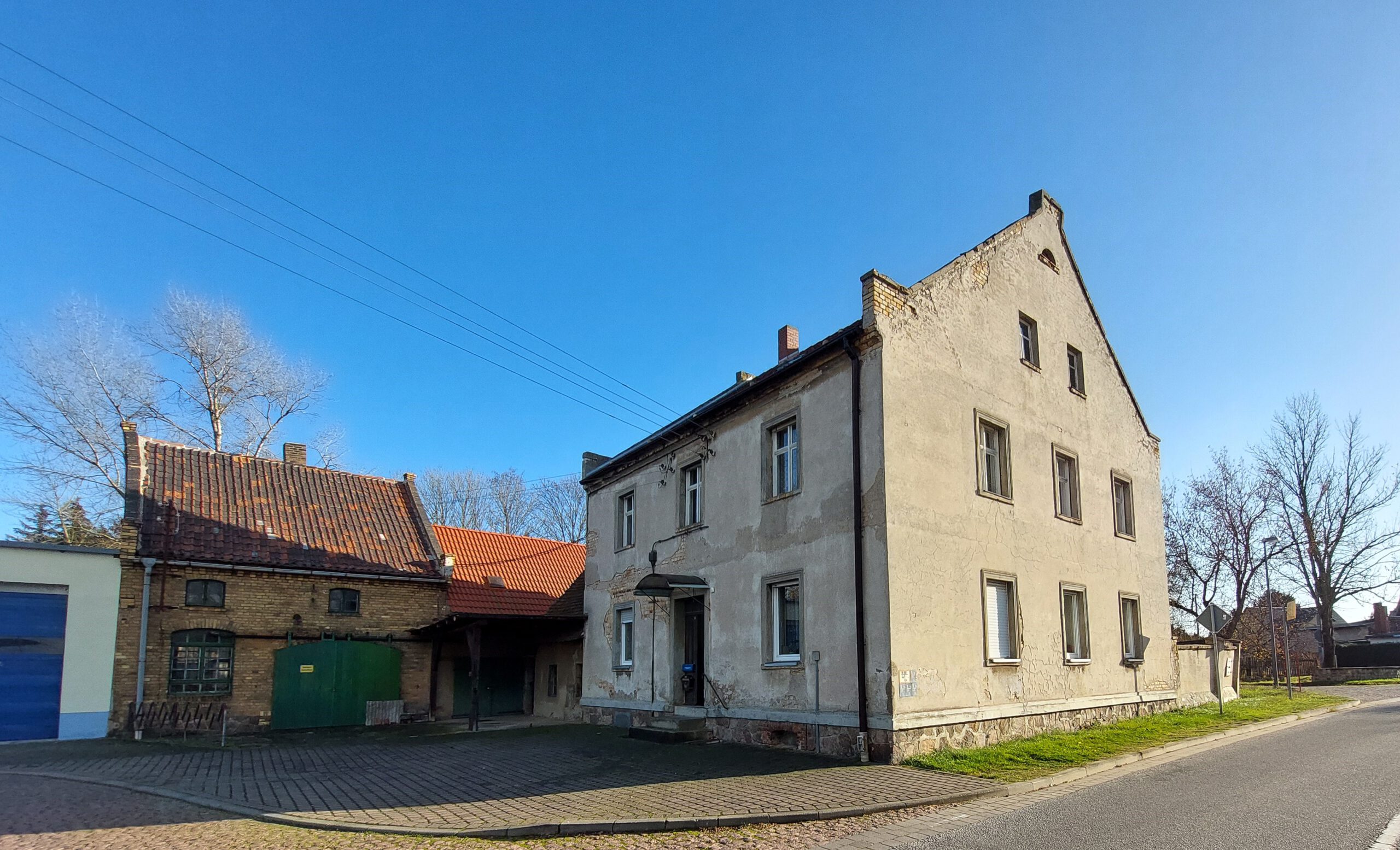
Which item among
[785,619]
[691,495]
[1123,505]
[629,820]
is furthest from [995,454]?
[629,820]

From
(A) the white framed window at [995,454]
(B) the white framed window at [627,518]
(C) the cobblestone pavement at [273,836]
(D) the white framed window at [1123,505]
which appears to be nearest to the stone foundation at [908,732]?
(C) the cobblestone pavement at [273,836]

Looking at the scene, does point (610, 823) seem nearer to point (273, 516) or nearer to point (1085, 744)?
point (1085, 744)

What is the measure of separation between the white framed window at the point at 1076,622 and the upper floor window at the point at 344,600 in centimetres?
1819

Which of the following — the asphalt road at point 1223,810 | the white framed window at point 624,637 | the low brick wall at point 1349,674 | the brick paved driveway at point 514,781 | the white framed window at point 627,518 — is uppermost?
the white framed window at point 627,518

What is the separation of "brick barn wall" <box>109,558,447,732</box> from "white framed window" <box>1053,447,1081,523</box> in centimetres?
1729

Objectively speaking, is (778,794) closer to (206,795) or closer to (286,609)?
(206,795)

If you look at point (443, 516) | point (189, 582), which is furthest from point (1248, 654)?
point (189, 582)

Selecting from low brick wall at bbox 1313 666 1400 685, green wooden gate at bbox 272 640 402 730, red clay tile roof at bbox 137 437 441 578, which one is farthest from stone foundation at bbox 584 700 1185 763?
low brick wall at bbox 1313 666 1400 685

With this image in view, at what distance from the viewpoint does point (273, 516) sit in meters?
23.9

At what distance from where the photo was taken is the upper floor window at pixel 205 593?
21.1m

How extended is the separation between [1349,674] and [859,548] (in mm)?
38002

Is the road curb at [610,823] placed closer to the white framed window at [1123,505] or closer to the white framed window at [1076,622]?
the white framed window at [1076,622]

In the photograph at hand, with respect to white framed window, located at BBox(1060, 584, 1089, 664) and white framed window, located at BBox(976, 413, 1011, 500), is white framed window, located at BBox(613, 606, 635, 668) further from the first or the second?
white framed window, located at BBox(1060, 584, 1089, 664)

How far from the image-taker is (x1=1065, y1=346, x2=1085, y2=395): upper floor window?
63.2ft
